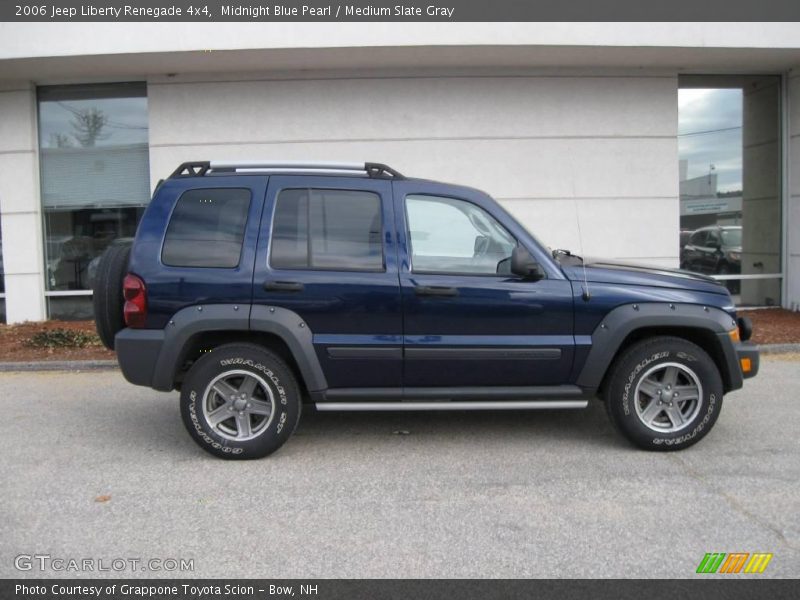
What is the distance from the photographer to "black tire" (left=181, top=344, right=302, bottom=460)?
4.82 m

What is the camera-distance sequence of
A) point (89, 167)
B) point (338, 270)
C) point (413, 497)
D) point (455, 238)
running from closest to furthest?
point (413, 497), point (338, 270), point (455, 238), point (89, 167)

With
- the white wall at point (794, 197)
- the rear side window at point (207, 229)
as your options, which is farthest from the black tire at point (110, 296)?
the white wall at point (794, 197)

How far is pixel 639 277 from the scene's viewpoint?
197 inches

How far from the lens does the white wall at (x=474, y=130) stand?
34.8 feet

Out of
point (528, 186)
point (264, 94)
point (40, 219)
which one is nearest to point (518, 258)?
point (528, 186)

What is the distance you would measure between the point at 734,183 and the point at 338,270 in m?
9.46

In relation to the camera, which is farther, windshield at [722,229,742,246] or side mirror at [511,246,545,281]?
windshield at [722,229,742,246]

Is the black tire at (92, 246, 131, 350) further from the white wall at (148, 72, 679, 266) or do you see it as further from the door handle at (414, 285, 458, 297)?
the white wall at (148, 72, 679, 266)

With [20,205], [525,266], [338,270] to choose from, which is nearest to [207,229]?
[338,270]

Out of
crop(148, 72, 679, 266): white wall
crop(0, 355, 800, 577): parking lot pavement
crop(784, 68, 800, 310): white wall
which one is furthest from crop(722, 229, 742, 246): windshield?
crop(0, 355, 800, 577): parking lot pavement

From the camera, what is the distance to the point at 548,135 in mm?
10727

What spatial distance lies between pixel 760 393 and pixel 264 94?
313 inches

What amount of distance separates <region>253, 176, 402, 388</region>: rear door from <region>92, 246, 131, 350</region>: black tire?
1.06 m

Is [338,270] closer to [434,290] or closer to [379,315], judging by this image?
[379,315]
